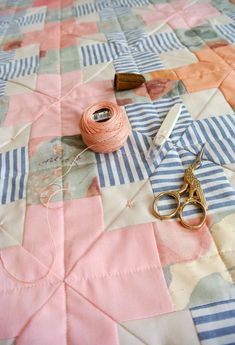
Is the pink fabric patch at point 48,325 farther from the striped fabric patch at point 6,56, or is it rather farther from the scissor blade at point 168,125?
the striped fabric patch at point 6,56

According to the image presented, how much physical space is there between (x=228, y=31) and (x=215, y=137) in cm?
43

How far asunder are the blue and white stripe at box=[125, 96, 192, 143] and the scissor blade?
0.6 inches

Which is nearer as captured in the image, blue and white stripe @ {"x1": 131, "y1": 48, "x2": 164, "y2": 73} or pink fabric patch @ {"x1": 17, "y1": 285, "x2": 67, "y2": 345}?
pink fabric patch @ {"x1": 17, "y1": 285, "x2": 67, "y2": 345}

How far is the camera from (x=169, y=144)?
559 millimetres

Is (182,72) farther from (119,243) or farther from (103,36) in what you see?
(119,243)

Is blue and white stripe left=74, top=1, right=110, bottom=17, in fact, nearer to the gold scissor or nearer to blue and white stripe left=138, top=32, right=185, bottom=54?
blue and white stripe left=138, top=32, right=185, bottom=54

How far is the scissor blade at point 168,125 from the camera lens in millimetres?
550

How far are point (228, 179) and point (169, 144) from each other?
125 millimetres

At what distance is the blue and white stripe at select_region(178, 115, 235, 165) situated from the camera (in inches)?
20.7

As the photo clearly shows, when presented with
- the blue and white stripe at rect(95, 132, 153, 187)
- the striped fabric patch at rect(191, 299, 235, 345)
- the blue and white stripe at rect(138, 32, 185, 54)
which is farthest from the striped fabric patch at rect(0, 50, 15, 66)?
the striped fabric patch at rect(191, 299, 235, 345)

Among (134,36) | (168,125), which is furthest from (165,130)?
(134,36)

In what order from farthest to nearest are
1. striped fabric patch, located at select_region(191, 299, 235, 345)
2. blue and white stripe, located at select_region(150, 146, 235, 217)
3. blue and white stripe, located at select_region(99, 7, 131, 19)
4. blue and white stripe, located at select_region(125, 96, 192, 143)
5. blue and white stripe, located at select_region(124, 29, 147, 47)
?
blue and white stripe, located at select_region(99, 7, 131, 19), blue and white stripe, located at select_region(124, 29, 147, 47), blue and white stripe, located at select_region(125, 96, 192, 143), blue and white stripe, located at select_region(150, 146, 235, 217), striped fabric patch, located at select_region(191, 299, 235, 345)

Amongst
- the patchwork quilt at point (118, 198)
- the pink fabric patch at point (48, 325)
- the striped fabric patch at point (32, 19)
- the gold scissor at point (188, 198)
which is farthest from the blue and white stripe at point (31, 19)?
the pink fabric patch at point (48, 325)

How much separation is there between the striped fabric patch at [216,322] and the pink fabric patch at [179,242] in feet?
0.22
